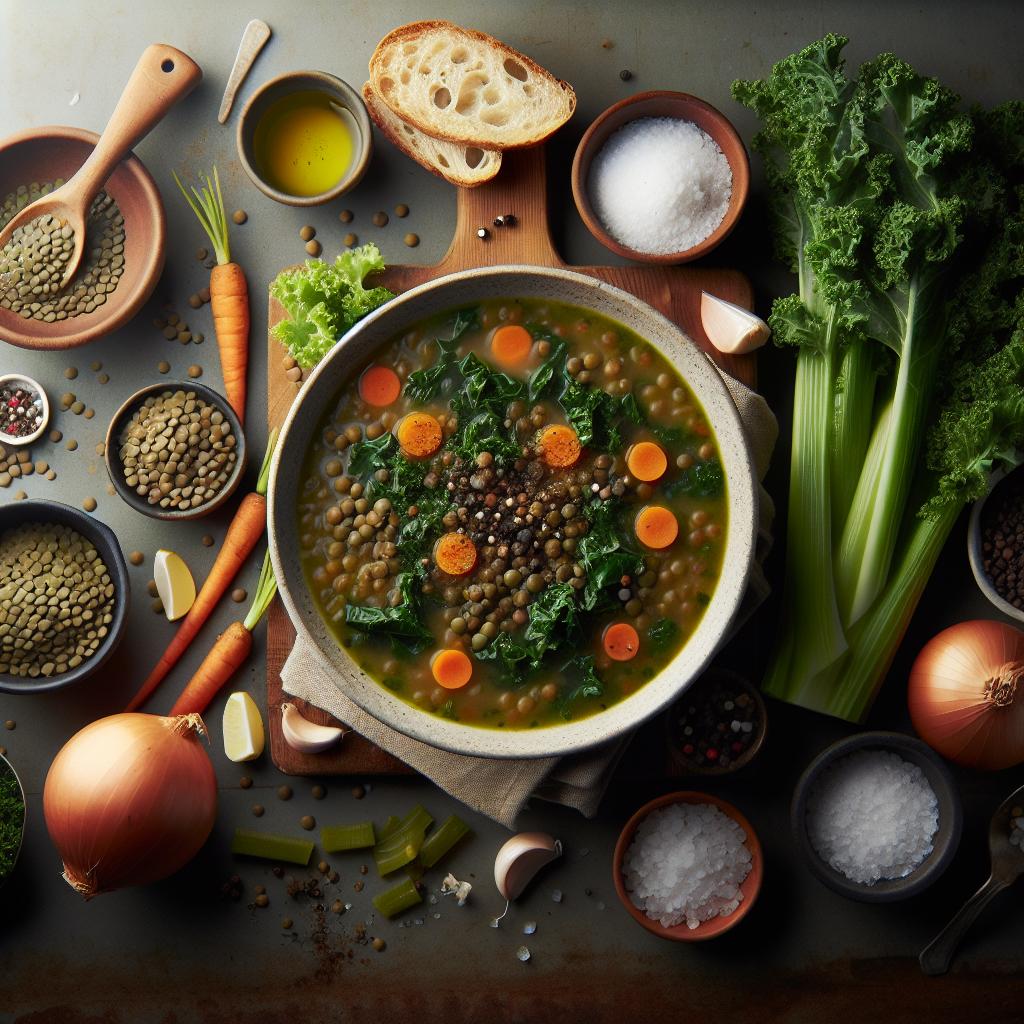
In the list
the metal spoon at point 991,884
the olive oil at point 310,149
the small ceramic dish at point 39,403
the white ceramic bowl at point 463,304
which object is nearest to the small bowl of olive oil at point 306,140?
the olive oil at point 310,149

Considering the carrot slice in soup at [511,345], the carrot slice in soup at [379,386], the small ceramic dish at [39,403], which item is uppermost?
the carrot slice in soup at [511,345]

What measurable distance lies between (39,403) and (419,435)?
1749 millimetres

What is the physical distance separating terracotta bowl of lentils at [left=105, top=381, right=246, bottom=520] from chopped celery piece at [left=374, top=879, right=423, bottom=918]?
1686 millimetres

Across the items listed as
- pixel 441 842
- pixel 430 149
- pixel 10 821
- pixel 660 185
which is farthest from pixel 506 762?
pixel 430 149

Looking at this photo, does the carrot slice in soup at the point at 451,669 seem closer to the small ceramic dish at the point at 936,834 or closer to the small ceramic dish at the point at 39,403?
the small ceramic dish at the point at 936,834

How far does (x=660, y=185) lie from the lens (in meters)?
4.04

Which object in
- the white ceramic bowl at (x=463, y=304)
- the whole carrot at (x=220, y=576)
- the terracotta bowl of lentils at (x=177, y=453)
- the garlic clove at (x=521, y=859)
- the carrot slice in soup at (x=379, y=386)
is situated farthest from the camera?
the whole carrot at (x=220, y=576)

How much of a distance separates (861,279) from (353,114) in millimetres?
2104

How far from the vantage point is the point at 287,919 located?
→ 4.23 meters

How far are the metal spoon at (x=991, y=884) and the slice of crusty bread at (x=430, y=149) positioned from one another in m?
3.21

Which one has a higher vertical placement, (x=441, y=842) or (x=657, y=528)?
(x=657, y=528)

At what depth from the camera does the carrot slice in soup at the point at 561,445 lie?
12.3 feet

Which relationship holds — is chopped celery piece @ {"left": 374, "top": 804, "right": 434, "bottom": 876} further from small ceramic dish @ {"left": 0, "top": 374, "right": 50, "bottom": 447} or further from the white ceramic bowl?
small ceramic dish @ {"left": 0, "top": 374, "right": 50, "bottom": 447}

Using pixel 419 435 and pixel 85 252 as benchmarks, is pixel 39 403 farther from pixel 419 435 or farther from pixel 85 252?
pixel 419 435
